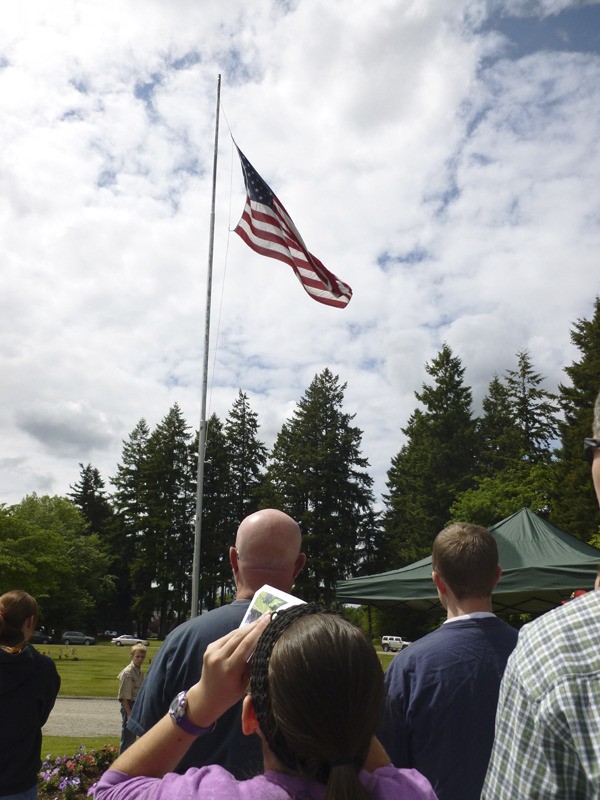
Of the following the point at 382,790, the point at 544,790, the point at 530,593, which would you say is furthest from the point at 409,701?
the point at 530,593

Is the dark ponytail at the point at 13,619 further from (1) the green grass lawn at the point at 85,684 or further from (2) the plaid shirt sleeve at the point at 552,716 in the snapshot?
(2) the plaid shirt sleeve at the point at 552,716

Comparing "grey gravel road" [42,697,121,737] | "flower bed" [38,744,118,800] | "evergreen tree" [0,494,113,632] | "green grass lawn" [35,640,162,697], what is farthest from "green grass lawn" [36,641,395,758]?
"evergreen tree" [0,494,113,632]

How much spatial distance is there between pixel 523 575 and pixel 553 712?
938cm

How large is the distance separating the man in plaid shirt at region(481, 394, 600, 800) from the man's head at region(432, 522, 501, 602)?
1863 mm

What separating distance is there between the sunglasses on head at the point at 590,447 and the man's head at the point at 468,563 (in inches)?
66.1

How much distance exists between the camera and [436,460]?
52219 mm

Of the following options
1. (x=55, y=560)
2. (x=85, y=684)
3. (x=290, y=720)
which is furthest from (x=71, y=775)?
(x=55, y=560)

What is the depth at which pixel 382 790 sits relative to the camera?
4.83ft

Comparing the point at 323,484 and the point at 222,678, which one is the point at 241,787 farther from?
the point at 323,484

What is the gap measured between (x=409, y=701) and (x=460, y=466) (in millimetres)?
51082

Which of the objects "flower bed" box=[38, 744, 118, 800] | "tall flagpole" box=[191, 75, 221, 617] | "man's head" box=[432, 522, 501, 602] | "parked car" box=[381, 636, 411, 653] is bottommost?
"parked car" box=[381, 636, 411, 653]

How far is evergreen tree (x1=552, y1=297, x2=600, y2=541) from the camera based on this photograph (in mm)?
33906

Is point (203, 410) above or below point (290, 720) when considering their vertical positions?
above

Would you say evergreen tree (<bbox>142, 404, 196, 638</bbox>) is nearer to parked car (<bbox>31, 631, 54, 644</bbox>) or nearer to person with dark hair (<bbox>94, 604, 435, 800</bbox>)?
parked car (<bbox>31, 631, 54, 644</bbox>)
